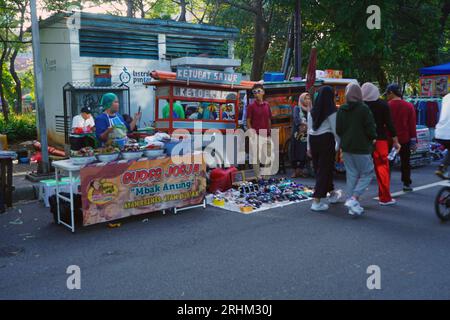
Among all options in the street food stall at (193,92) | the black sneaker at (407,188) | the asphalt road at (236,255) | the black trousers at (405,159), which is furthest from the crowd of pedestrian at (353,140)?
the street food stall at (193,92)

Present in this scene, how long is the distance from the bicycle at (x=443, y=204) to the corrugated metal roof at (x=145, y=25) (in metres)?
10.7

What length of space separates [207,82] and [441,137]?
438cm

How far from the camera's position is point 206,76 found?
8.85m

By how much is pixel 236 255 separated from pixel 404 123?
14.9ft

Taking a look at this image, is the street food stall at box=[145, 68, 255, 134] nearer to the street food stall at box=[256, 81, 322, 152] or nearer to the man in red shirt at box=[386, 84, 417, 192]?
the street food stall at box=[256, 81, 322, 152]

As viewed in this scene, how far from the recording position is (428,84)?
1513 centimetres

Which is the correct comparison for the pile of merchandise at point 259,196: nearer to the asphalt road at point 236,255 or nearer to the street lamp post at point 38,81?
the asphalt road at point 236,255

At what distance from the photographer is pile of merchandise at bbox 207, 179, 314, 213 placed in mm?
7434

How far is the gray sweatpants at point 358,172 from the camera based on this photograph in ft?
21.5

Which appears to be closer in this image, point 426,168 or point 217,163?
point 217,163

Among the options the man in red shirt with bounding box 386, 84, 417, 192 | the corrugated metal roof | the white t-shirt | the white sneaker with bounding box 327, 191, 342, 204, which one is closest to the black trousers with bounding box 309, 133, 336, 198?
the white sneaker with bounding box 327, 191, 342, 204

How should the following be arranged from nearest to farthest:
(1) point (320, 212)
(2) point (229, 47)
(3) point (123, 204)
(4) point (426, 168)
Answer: (3) point (123, 204), (1) point (320, 212), (4) point (426, 168), (2) point (229, 47)
